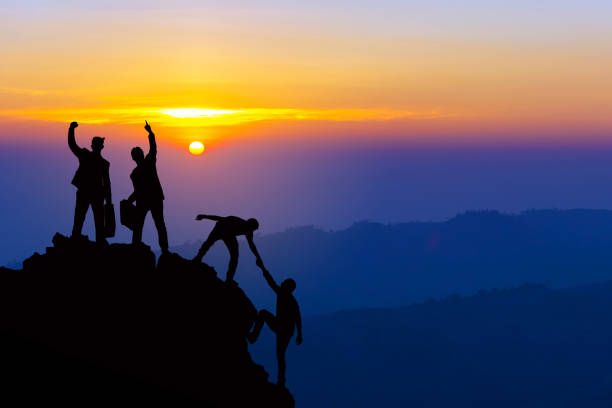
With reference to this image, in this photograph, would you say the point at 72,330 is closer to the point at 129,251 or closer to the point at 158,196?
the point at 129,251

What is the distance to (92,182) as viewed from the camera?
26.5 metres

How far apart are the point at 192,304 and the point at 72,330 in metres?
3.95

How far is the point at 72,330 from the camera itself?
23.8m

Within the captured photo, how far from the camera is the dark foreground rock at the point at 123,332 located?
22281 mm

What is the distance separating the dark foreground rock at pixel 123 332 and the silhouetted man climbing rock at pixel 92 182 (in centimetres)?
87

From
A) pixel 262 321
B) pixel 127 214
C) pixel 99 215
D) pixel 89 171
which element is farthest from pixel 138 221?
pixel 262 321

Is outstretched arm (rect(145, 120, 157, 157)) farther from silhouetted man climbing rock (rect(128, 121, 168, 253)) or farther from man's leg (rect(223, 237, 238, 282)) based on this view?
man's leg (rect(223, 237, 238, 282))

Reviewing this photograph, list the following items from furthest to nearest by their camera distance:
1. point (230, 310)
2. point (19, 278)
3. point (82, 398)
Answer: point (230, 310)
point (19, 278)
point (82, 398)

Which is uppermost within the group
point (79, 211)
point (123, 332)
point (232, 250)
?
point (79, 211)

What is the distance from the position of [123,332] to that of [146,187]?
498 cm

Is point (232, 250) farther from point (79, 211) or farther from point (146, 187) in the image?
point (79, 211)

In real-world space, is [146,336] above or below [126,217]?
below

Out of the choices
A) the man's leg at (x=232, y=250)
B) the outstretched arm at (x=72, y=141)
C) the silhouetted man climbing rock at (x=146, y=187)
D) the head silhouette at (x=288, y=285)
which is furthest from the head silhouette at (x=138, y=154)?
the head silhouette at (x=288, y=285)

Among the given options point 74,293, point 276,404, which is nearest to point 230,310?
point 276,404
